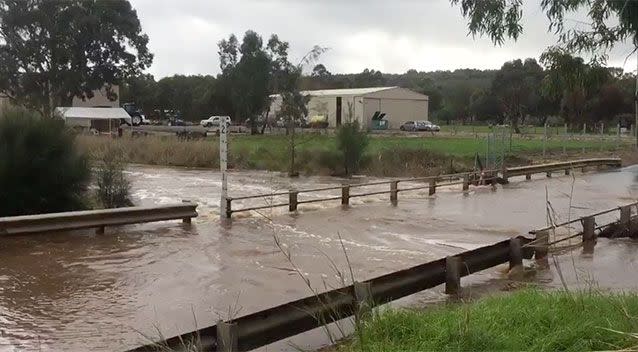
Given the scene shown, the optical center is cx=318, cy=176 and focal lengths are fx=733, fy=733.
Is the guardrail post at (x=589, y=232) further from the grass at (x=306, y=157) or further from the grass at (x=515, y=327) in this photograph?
the grass at (x=306, y=157)

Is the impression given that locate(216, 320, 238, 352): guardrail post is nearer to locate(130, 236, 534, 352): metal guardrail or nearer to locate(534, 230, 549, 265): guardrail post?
locate(130, 236, 534, 352): metal guardrail

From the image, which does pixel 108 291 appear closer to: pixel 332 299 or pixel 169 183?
pixel 332 299

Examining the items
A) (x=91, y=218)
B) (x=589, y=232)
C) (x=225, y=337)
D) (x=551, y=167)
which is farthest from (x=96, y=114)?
(x=225, y=337)

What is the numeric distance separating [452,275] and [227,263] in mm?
4407

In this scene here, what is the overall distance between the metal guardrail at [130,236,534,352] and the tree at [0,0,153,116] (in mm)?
64566

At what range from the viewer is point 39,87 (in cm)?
7125

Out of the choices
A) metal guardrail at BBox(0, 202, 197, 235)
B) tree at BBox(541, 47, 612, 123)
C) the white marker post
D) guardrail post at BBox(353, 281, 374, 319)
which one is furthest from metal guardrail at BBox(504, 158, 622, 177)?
guardrail post at BBox(353, 281, 374, 319)

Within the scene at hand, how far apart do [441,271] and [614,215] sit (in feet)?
36.5

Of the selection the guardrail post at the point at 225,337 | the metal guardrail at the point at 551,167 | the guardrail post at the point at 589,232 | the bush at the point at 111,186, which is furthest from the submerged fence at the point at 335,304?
the metal guardrail at the point at 551,167

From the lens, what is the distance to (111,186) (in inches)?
757

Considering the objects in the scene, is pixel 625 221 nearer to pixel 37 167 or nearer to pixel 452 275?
pixel 452 275

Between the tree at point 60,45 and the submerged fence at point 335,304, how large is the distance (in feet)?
210

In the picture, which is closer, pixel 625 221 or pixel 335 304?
pixel 335 304

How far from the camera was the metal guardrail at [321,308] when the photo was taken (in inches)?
252
